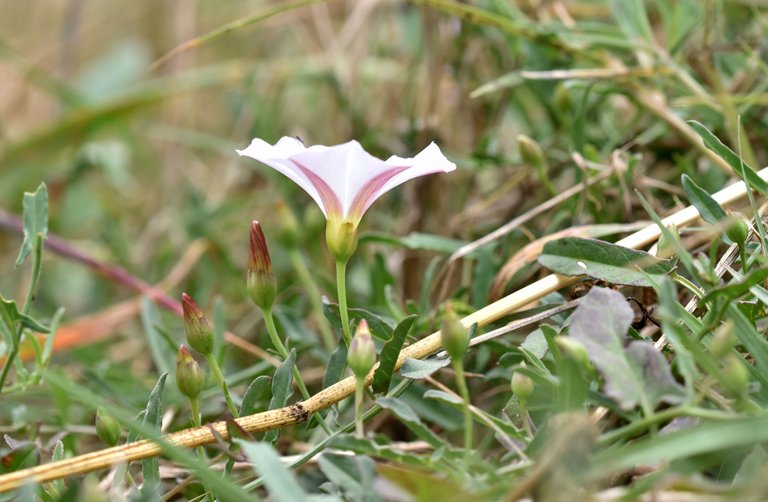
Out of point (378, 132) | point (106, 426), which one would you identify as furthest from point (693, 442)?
point (378, 132)

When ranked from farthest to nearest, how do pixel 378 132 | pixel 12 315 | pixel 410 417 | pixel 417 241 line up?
pixel 378 132 < pixel 417 241 < pixel 12 315 < pixel 410 417

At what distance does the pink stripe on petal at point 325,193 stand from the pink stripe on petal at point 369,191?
0.4 inches

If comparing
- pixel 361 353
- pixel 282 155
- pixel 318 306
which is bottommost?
pixel 318 306

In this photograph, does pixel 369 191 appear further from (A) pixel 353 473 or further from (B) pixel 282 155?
(A) pixel 353 473

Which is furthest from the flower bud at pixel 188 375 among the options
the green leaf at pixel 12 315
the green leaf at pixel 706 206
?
the green leaf at pixel 706 206

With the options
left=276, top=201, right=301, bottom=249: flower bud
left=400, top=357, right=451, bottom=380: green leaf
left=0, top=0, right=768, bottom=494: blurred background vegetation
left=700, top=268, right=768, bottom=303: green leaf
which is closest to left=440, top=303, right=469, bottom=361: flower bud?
left=400, top=357, right=451, bottom=380: green leaf

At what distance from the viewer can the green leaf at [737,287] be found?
48cm

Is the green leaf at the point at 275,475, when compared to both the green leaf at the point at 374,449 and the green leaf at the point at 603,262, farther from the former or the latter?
the green leaf at the point at 603,262

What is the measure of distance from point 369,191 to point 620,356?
19cm

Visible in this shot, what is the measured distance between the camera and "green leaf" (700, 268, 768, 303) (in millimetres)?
479

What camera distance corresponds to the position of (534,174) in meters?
0.96

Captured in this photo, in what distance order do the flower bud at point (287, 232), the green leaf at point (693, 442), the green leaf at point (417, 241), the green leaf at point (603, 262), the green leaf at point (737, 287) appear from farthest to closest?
the flower bud at point (287, 232) < the green leaf at point (417, 241) < the green leaf at point (603, 262) < the green leaf at point (737, 287) < the green leaf at point (693, 442)

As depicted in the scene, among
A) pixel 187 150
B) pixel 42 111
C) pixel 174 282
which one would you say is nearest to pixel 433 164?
pixel 174 282

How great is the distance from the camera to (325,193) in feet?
1.84
